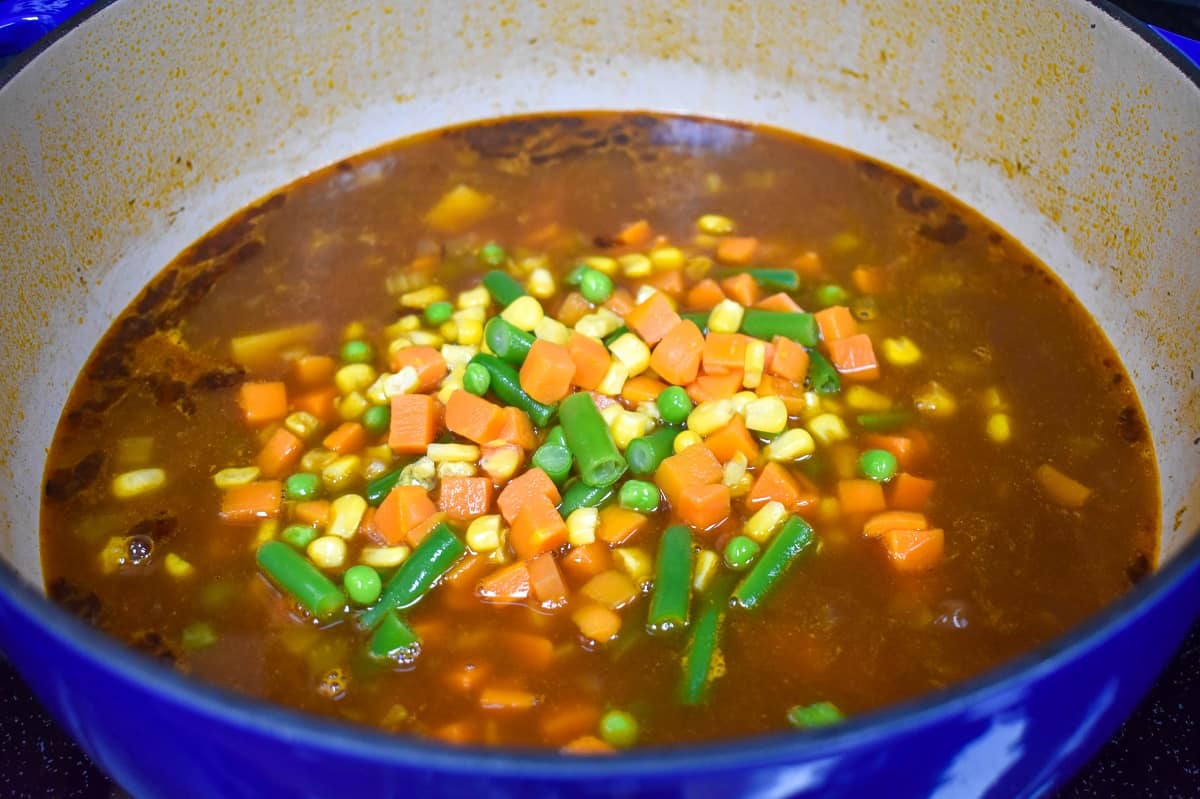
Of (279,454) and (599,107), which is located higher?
(599,107)

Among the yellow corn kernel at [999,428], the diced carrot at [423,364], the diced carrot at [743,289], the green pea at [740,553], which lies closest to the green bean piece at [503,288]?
the diced carrot at [423,364]

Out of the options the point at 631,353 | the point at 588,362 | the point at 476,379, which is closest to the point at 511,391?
the point at 476,379

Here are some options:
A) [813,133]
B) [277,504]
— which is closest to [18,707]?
[277,504]

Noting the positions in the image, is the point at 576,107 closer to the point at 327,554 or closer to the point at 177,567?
the point at 327,554

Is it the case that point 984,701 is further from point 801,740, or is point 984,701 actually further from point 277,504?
point 277,504

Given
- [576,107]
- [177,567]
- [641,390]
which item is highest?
[576,107]

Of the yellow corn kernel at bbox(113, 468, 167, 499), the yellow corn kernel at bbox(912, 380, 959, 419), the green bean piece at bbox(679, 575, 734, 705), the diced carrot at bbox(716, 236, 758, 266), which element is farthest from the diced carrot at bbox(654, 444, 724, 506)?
the yellow corn kernel at bbox(113, 468, 167, 499)
